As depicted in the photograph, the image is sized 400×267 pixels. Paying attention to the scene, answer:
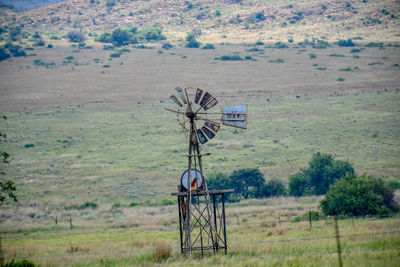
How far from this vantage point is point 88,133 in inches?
2482

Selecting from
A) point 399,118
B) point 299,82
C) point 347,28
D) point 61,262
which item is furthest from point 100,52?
point 61,262

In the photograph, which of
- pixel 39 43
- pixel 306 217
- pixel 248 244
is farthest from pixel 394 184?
pixel 39 43

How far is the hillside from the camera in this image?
134500 mm

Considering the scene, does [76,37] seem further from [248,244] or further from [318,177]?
[248,244]

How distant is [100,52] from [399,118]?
74.8 metres

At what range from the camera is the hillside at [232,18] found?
441 feet

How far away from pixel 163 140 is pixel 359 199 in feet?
111

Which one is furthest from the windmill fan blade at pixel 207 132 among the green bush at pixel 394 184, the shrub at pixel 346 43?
the shrub at pixel 346 43

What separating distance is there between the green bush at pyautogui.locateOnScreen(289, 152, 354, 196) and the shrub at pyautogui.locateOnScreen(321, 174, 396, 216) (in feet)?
34.1

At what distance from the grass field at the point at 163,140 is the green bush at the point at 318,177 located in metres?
3.07

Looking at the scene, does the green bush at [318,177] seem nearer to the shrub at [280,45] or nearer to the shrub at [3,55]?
the shrub at [280,45]

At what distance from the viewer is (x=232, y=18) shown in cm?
15000

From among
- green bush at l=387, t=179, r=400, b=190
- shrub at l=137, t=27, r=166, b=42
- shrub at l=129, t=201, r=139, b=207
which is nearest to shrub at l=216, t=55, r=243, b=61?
shrub at l=137, t=27, r=166, b=42

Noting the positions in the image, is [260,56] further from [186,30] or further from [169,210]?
[169,210]
